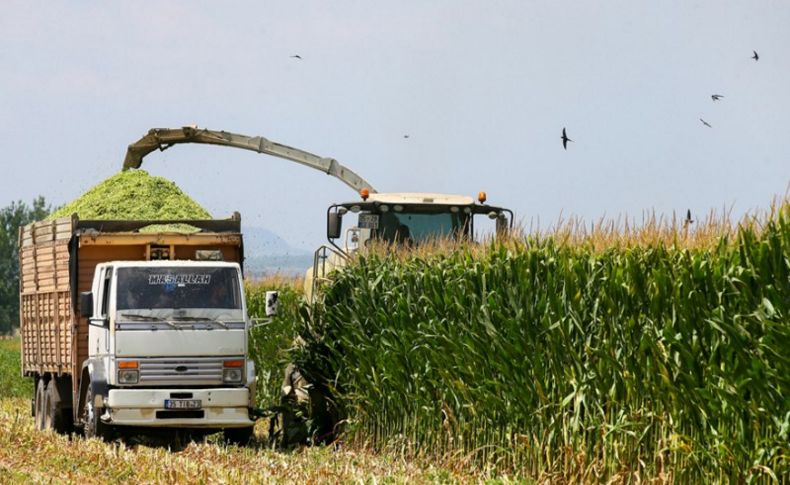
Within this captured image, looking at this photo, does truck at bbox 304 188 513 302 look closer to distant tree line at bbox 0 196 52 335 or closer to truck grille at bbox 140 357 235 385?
truck grille at bbox 140 357 235 385

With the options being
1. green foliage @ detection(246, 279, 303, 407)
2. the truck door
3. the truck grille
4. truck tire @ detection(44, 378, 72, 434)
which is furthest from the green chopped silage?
green foliage @ detection(246, 279, 303, 407)

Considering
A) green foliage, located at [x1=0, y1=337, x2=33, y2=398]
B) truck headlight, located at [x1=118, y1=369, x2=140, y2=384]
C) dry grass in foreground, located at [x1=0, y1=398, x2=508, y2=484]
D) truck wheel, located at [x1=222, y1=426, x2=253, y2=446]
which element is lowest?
green foliage, located at [x1=0, y1=337, x2=33, y2=398]

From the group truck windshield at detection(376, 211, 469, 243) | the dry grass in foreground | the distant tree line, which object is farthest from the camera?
the distant tree line

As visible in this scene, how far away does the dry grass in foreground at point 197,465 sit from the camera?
13703 millimetres

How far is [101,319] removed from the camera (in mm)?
17922

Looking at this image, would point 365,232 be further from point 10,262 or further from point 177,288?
point 10,262

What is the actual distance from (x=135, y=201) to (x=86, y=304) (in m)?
3.32

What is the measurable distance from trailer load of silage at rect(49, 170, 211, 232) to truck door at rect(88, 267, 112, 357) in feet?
5.38

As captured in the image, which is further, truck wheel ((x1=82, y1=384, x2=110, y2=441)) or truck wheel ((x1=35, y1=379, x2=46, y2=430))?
truck wheel ((x1=35, y1=379, x2=46, y2=430))

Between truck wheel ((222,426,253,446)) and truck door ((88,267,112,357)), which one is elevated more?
truck door ((88,267,112,357))

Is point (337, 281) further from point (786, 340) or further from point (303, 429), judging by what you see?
point (786, 340)

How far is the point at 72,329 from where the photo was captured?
19.1m

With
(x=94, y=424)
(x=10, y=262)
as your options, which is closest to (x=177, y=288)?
(x=94, y=424)

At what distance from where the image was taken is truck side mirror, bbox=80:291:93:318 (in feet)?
59.1
